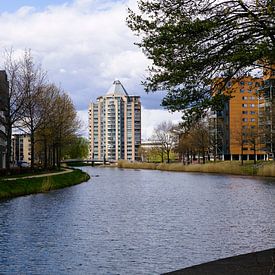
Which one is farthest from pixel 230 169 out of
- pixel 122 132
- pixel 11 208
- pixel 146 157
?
pixel 122 132

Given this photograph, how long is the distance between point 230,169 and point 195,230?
57.9 metres

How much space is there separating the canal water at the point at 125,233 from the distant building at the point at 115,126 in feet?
470

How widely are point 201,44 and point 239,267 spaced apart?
525 cm

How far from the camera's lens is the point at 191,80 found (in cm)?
1256

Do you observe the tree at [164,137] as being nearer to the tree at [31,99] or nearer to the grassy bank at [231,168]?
the grassy bank at [231,168]

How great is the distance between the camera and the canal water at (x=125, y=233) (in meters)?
15.1

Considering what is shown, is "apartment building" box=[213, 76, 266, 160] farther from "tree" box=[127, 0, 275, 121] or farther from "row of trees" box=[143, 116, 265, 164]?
"tree" box=[127, 0, 275, 121]

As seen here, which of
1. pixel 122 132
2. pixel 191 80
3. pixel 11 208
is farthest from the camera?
pixel 122 132

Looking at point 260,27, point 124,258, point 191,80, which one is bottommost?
point 124,258

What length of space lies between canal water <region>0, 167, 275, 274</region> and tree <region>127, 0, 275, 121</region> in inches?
198

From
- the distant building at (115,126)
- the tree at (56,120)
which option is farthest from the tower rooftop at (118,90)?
the tree at (56,120)

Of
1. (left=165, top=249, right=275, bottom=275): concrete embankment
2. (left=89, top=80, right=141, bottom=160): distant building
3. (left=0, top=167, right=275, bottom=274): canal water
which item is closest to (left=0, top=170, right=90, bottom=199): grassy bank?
(left=0, top=167, right=275, bottom=274): canal water

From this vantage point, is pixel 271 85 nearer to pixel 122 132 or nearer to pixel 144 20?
pixel 144 20

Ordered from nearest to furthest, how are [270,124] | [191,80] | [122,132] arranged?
[191,80] < [270,124] < [122,132]
